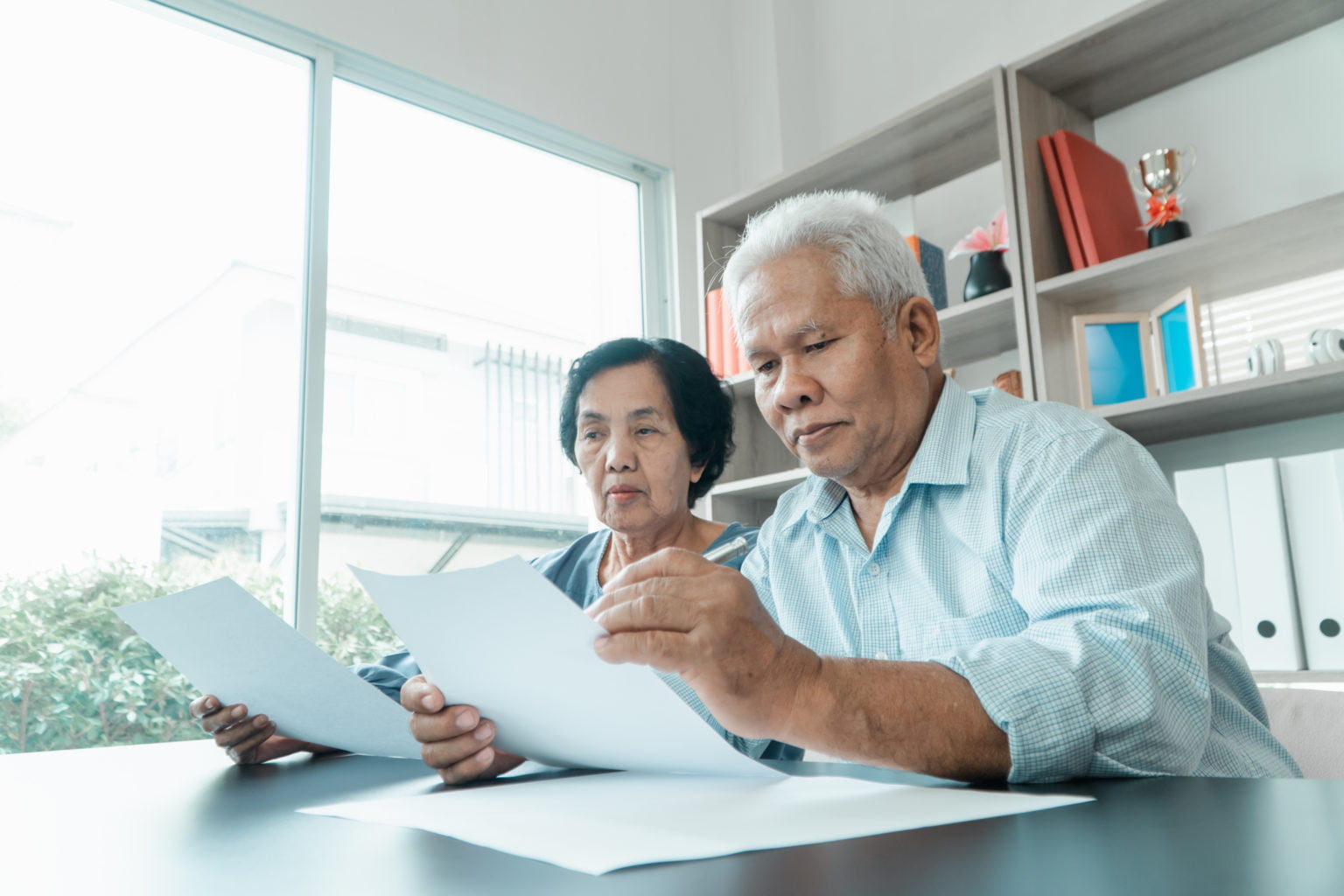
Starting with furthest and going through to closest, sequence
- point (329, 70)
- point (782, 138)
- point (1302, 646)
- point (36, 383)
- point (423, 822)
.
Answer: point (782, 138) → point (329, 70) → point (36, 383) → point (1302, 646) → point (423, 822)

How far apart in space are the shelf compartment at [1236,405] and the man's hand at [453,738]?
145 cm

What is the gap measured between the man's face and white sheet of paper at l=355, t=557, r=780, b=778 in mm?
453

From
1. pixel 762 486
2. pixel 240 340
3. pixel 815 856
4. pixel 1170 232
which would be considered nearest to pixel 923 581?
pixel 815 856

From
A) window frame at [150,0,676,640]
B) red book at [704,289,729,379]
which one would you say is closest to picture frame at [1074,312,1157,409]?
red book at [704,289,729,379]

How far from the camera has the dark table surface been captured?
0.36 m

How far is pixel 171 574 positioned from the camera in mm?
2090

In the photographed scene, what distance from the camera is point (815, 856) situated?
406 mm

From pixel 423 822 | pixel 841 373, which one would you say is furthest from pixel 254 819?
pixel 841 373

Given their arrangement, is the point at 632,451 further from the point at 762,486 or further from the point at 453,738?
the point at 453,738

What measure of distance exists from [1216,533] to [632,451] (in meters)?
1.00

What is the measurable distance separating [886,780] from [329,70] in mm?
2338

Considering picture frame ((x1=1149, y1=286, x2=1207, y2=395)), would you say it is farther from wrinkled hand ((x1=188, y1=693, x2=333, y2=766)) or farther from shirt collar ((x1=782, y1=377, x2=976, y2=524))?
wrinkled hand ((x1=188, y1=693, x2=333, y2=766))

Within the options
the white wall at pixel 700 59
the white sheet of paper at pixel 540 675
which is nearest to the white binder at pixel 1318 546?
the white wall at pixel 700 59

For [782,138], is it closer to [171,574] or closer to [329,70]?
[329,70]
